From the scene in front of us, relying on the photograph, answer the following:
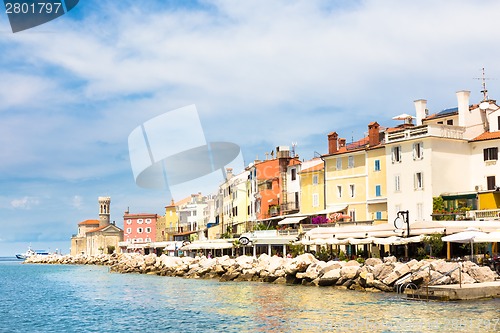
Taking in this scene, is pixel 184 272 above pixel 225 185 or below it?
below

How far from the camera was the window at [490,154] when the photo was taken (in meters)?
48.9

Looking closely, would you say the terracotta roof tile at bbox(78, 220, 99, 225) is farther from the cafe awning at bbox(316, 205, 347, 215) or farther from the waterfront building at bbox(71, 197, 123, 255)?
the cafe awning at bbox(316, 205, 347, 215)

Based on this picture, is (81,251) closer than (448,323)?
No

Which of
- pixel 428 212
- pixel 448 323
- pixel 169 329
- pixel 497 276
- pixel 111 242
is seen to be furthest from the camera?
pixel 111 242

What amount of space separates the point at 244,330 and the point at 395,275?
12525 millimetres

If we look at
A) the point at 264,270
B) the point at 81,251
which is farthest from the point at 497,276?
the point at 81,251

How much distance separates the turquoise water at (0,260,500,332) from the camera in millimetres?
25156

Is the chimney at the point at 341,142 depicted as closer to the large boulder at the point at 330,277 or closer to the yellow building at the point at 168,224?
the large boulder at the point at 330,277

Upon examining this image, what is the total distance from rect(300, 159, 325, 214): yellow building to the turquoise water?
18.2 m

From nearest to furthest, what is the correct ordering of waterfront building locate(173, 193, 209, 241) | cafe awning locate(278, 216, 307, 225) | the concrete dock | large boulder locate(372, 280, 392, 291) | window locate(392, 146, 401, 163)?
the concrete dock, large boulder locate(372, 280, 392, 291), window locate(392, 146, 401, 163), cafe awning locate(278, 216, 307, 225), waterfront building locate(173, 193, 209, 241)

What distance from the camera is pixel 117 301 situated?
1583 inches

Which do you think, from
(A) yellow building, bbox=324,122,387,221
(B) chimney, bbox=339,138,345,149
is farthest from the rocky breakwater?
(A) yellow building, bbox=324,122,387,221

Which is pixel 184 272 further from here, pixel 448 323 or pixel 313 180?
pixel 448 323

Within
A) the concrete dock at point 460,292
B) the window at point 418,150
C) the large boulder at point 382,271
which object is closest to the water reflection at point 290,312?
the concrete dock at point 460,292
